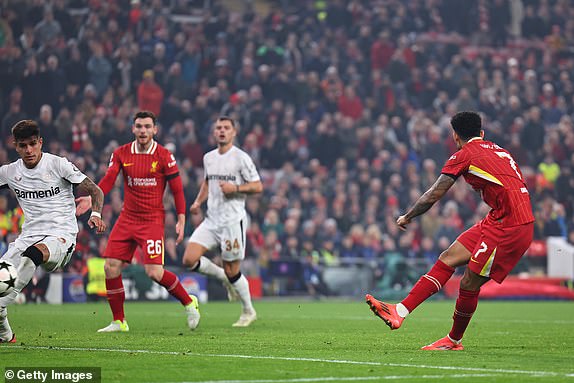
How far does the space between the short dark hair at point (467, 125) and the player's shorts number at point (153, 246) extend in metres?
3.97

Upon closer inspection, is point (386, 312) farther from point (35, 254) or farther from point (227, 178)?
point (227, 178)

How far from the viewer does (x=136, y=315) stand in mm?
15258

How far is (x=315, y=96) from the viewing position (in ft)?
87.9

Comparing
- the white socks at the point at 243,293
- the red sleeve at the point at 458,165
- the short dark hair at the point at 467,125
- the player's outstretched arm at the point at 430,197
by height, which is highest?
the short dark hair at the point at 467,125

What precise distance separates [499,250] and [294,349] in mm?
1938

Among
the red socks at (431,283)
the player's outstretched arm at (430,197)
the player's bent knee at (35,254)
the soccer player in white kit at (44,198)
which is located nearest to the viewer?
the player's outstretched arm at (430,197)

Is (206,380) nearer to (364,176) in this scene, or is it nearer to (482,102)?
(364,176)

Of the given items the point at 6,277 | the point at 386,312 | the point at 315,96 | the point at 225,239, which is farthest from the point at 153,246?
the point at 315,96

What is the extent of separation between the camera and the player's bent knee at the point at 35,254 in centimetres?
932

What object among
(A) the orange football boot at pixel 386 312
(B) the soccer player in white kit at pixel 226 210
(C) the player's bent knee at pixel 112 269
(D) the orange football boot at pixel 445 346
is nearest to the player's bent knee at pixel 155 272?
(C) the player's bent knee at pixel 112 269

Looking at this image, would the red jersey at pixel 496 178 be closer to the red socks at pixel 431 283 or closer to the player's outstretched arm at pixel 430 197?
the player's outstretched arm at pixel 430 197

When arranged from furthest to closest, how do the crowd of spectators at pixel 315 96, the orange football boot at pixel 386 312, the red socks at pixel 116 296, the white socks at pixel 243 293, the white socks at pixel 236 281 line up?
the crowd of spectators at pixel 315 96 < the white socks at pixel 236 281 < the white socks at pixel 243 293 < the red socks at pixel 116 296 < the orange football boot at pixel 386 312

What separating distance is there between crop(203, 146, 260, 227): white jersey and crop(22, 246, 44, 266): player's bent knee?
432 centimetres

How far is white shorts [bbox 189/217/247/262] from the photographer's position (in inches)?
528
